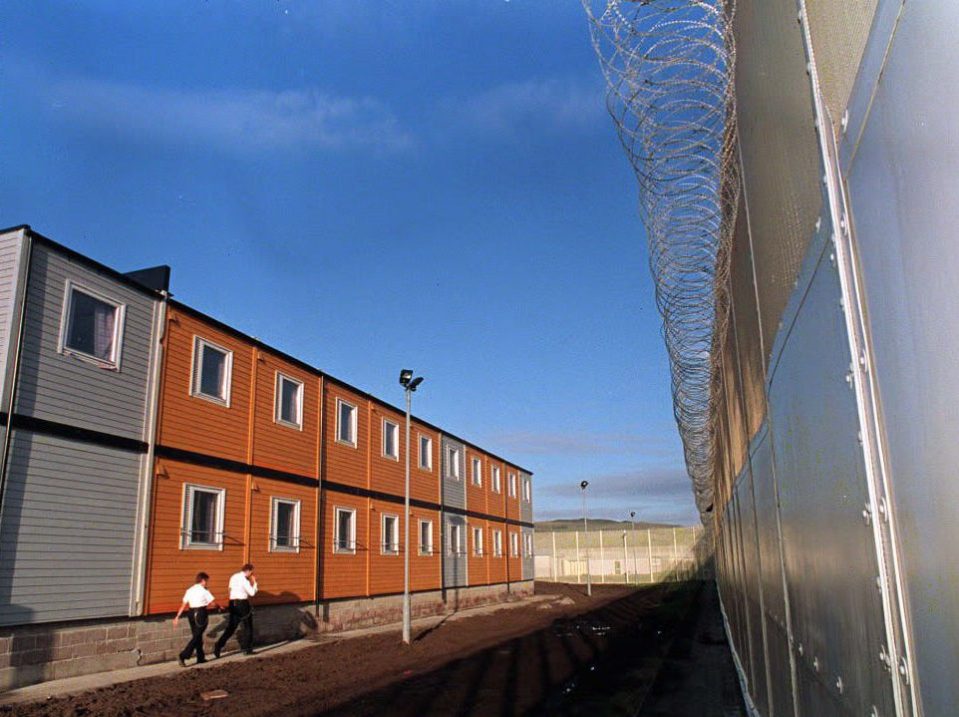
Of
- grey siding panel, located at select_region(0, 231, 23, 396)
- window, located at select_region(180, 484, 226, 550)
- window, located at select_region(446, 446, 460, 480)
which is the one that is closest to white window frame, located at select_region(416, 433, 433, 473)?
window, located at select_region(446, 446, 460, 480)

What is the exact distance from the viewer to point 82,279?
1408 cm

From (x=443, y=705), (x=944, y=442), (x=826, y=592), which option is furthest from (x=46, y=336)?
(x=944, y=442)

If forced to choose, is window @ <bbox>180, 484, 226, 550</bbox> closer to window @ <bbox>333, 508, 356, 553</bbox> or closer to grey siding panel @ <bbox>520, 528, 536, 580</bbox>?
window @ <bbox>333, 508, 356, 553</bbox>

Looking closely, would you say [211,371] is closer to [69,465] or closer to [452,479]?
[69,465]

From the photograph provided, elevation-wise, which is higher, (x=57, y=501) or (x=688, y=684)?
(x=57, y=501)

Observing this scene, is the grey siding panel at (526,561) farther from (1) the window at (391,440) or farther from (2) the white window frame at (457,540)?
(1) the window at (391,440)

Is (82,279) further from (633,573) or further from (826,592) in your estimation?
(633,573)

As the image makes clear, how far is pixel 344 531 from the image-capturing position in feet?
78.3

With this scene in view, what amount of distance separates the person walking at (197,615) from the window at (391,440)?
12.2 m

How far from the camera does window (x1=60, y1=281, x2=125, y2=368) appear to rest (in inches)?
543

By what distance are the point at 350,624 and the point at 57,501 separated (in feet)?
37.8

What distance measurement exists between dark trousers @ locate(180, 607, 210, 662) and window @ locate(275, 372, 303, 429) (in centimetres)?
624

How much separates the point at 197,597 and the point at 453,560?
19119 millimetres

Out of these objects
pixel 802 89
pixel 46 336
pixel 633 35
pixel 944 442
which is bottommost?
pixel 944 442
